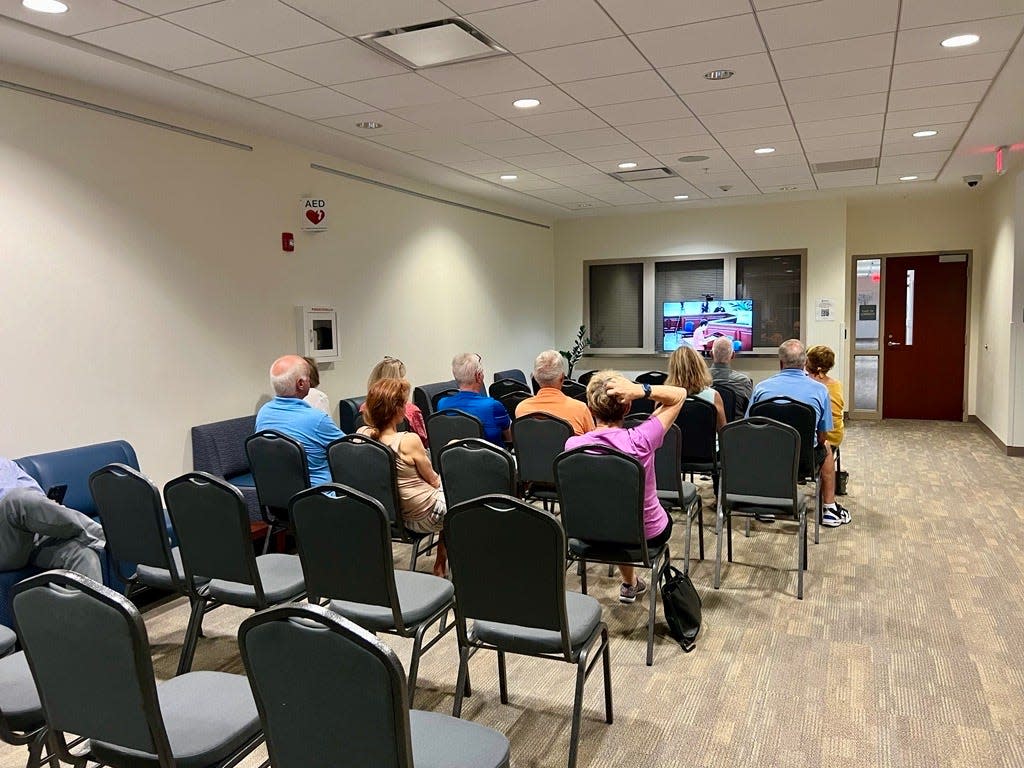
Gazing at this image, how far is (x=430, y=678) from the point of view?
3334mm

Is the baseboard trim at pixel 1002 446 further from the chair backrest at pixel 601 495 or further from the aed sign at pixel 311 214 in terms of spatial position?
the aed sign at pixel 311 214

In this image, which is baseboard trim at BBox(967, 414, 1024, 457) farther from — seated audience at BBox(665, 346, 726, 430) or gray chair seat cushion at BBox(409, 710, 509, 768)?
gray chair seat cushion at BBox(409, 710, 509, 768)

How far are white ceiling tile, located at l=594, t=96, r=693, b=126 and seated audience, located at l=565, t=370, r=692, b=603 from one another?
2449 mm

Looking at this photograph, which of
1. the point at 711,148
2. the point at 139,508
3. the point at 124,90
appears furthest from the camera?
the point at 711,148

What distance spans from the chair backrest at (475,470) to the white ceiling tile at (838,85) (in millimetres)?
3028

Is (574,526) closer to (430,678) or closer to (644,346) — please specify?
(430,678)

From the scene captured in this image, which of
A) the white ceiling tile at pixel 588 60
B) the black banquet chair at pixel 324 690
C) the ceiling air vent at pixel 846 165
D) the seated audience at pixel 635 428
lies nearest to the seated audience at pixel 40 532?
the black banquet chair at pixel 324 690

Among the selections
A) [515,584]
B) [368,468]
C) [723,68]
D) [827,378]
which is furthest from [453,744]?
[827,378]

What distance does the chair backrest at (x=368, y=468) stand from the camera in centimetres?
360

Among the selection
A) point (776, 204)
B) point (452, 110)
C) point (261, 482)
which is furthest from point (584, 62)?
point (776, 204)

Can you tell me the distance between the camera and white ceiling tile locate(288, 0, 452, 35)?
11.2 ft

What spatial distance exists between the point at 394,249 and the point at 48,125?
11.9 ft

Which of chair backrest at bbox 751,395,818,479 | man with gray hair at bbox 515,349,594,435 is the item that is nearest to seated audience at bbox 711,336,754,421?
chair backrest at bbox 751,395,818,479

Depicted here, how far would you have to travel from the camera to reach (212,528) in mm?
2916
